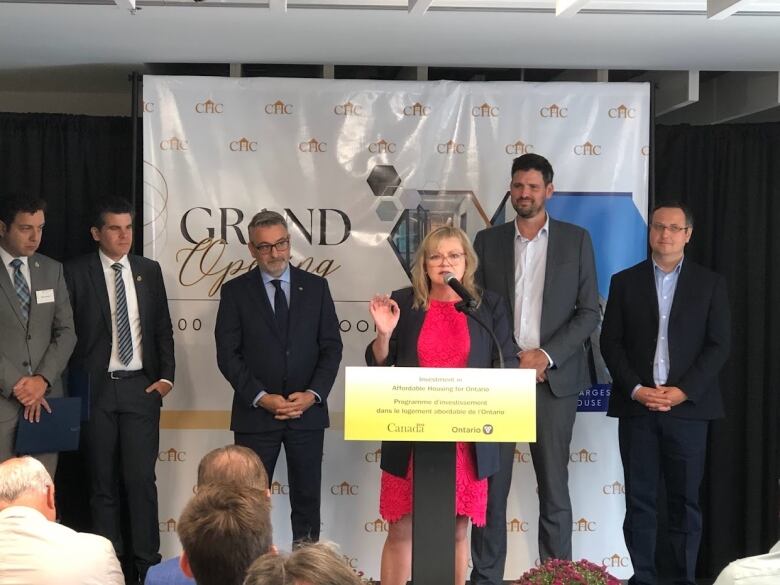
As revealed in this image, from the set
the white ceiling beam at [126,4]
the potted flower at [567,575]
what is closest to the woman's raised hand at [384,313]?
the potted flower at [567,575]

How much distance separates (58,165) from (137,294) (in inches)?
48.5

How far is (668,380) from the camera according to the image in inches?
190

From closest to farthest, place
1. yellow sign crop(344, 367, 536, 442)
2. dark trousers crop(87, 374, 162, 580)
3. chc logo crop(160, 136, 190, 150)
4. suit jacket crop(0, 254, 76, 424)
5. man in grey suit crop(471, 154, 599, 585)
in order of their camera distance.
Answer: yellow sign crop(344, 367, 536, 442), man in grey suit crop(471, 154, 599, 585), suit jacket crop(0, 254, 76, 424), dark trousers crop(87, 374, 162, 580), chc logo crop(160, 136, 190, 150)

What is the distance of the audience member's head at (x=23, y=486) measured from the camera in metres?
2.81

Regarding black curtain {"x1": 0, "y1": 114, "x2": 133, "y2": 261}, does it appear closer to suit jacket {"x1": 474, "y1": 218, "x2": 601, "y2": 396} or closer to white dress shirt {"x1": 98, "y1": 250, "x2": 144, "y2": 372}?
white dress shirt {"x1": 98, "y1": 250, "x2": 144, "y2": 372}

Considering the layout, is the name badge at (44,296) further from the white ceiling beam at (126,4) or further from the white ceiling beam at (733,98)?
the white ceiling beam at (733,98)

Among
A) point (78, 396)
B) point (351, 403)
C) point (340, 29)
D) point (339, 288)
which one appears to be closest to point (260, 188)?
point (339, 288)

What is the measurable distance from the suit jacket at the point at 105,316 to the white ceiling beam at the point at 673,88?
2941 mm

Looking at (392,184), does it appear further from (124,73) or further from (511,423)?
(511,423)

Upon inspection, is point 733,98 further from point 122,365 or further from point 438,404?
point 438,404

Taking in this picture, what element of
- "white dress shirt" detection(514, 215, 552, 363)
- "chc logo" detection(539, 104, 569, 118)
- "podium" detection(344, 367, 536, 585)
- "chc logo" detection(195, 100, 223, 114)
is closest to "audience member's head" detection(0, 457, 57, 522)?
"podium" detection(344, 367, 536, 585)

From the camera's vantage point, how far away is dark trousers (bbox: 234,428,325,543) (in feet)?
15.7

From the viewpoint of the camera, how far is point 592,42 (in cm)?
499

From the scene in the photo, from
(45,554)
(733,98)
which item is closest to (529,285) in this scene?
(733,98)
